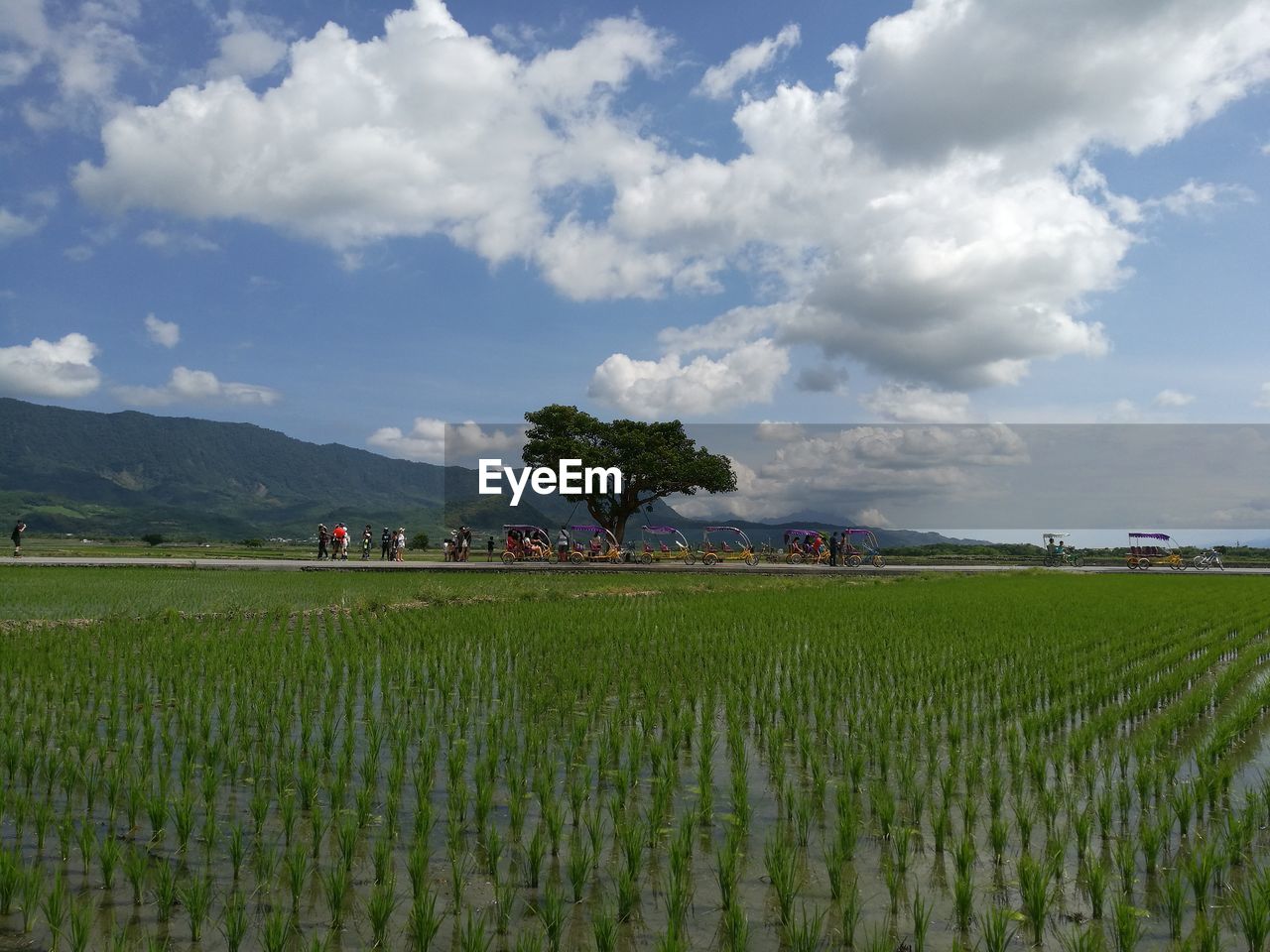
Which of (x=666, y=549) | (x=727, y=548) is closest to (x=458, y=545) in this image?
(x=666, y=549)

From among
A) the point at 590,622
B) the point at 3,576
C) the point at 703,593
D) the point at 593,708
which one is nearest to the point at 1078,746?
the point at 593,708

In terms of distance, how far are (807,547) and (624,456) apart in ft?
38.3

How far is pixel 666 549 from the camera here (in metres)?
39.7

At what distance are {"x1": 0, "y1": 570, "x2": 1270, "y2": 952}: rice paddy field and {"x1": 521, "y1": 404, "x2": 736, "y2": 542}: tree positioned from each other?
3464 cm

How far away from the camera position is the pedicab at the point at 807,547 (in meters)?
38.5

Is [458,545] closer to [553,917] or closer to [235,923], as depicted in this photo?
[235,923]

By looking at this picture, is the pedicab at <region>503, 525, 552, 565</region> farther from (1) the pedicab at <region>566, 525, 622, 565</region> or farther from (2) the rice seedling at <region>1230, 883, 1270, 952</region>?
(2) the rice seedling at <region>1230, 883, 1270, 952</region>

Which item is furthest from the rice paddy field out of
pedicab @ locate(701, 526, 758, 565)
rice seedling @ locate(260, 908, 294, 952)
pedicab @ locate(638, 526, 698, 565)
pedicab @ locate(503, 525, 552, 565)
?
pedicab @ locate(701, 526, 758, 565)

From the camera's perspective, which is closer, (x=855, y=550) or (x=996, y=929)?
(x=996, y=929)

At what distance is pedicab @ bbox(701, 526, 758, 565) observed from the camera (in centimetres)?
3941

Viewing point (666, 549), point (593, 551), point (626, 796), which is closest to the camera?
point (626, 796)

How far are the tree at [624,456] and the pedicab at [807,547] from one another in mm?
8030

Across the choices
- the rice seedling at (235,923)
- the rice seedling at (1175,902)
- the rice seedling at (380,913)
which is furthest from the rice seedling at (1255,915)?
the rice seedling at (235,923)

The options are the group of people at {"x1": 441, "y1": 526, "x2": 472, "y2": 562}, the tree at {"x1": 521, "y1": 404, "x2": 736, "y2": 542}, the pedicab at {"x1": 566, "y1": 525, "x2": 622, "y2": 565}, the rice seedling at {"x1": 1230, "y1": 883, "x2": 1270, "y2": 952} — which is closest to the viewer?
the rice seedling at {"x1": 1230, "y1": 883, "x2": 1270, "y2": 952}
